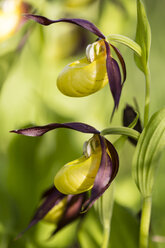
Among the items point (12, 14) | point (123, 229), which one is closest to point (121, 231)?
point (123, 229)

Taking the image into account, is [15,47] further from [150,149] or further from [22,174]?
[150,149]

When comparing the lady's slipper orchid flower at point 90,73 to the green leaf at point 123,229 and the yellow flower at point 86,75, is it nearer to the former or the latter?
the yellow flower at point 86,75

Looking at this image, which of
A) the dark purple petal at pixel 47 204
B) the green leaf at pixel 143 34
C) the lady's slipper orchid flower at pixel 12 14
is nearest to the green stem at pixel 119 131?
the green leaf at pixel 143 34

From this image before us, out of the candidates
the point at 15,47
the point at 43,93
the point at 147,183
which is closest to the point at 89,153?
the point at 147,183

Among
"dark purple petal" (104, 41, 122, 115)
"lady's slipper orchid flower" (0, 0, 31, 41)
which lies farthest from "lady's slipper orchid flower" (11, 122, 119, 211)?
"lady's slipper orchid flower" (0, 0, 31, 41)

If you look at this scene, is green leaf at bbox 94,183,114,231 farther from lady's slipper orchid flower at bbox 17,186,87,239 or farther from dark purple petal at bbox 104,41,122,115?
dark purple petal at bbox 104,41,122,115

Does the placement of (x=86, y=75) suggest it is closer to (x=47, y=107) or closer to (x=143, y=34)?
(x=143, y=34)
